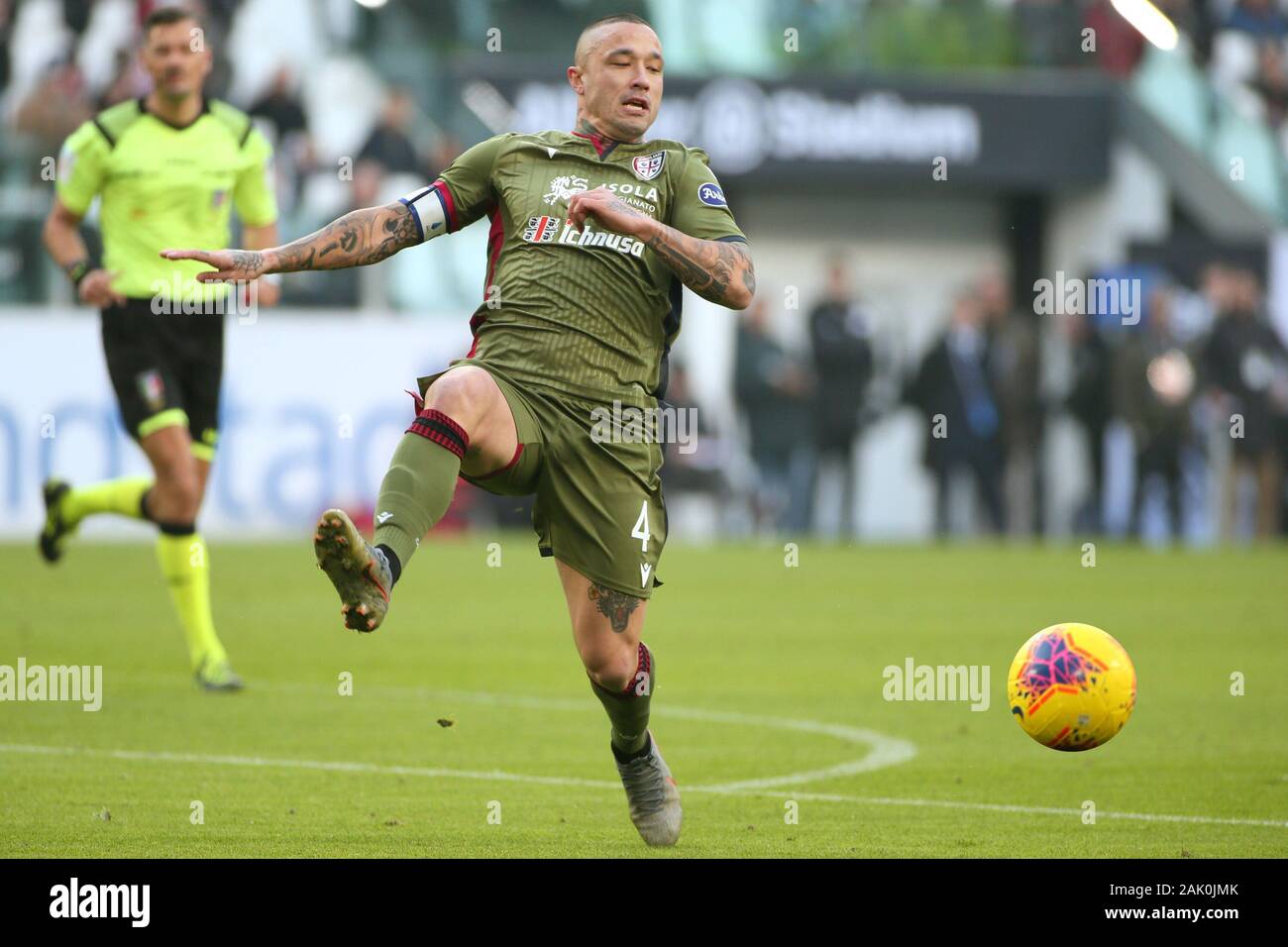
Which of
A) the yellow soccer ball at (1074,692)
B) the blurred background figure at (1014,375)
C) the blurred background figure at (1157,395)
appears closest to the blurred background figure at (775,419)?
the blurred background figure at (1014,375)

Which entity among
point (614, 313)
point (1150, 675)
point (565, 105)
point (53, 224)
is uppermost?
point (565, 105)

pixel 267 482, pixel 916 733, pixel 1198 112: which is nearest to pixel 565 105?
pixel 267 482

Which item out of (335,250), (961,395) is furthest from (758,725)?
(961,395)

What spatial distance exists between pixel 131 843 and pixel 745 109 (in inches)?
815

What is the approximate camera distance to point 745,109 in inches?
1022

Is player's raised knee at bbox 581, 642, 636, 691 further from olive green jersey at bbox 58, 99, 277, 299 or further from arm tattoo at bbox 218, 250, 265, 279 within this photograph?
olive green jersey at bbox 58, 99, 277, 299

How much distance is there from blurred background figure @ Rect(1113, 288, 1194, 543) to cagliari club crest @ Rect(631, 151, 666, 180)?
17.8 meters

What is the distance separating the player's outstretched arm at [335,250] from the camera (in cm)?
609

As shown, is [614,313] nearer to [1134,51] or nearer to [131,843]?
[131,843]

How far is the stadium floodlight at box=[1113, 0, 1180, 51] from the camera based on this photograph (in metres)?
26.8

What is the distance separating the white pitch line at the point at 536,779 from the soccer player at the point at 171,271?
2010 millimetres

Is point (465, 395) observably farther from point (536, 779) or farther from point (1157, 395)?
point (1157, 395)

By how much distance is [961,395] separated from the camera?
78.3 feet
